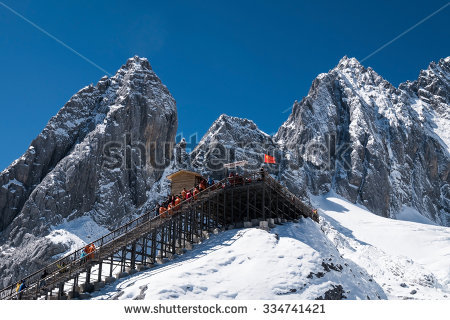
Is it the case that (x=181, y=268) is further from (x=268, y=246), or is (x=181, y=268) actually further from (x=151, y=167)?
(x=151, y=167)

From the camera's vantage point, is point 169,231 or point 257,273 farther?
point 169,231

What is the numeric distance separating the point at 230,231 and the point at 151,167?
61236 mm

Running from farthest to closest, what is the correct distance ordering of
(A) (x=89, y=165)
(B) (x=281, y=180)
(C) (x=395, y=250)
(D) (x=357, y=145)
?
1. (D) (x=357, y=145)
2. (B) (x=281, y=180)
3. (A) (x=89, y=165)
4. (C) (x=395, y=250)

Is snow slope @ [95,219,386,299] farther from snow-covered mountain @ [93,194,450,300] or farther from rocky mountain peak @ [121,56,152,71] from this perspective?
rocky mountain peak @ [121,56,152,71]

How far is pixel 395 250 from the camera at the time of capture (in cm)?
7694

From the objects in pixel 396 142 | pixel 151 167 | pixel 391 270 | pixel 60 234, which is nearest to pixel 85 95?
pixel 151 167

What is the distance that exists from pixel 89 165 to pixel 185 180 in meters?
51.5

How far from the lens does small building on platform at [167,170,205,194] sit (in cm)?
4394

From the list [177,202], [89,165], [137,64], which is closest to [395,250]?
[177,202]

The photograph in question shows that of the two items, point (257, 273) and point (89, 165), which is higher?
point (89, 165)

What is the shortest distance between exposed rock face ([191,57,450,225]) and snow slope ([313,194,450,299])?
16870 mm

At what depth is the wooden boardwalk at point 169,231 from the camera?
2895 centimetres

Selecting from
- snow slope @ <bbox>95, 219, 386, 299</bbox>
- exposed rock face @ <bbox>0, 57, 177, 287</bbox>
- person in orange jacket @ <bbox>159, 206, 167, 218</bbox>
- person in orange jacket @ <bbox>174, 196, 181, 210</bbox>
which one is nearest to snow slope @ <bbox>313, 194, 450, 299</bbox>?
snow slope @ <bbox>95, 219, 386, 299</bbox>

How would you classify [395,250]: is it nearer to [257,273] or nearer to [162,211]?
[162,211]
